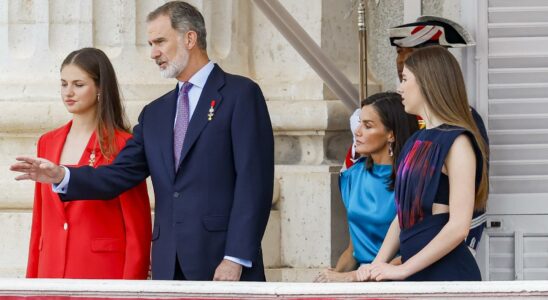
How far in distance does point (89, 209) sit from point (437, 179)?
125cm

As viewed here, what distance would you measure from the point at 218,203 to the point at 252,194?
0.13 meters

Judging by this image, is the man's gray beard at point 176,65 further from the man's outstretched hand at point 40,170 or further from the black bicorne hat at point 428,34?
the black bicorne hat at point 428,34

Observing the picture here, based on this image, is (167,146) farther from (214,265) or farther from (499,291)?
(499,291)

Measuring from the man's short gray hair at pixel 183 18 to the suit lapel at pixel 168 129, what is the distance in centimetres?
19

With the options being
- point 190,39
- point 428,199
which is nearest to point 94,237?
point 190,39

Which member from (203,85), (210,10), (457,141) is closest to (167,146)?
(203,85)

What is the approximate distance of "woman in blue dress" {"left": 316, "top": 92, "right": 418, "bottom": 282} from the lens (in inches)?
201

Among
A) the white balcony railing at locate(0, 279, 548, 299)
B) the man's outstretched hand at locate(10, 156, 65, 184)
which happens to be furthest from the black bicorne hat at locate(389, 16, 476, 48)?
the white balcony railing at locate(0, 279, 548, 299)

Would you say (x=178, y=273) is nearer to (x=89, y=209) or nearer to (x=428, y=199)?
(x=89, y=209)

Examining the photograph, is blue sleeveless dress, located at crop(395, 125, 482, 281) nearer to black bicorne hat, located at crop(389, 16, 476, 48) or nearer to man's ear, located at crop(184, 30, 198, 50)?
man's ear, located at crop(184, 30, 198, 50)

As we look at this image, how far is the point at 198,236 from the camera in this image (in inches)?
188

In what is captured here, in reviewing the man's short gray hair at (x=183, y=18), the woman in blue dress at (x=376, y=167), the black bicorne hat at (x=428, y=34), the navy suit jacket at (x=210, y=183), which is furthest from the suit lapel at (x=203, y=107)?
the black bicorne hat at (x=428, y=34)

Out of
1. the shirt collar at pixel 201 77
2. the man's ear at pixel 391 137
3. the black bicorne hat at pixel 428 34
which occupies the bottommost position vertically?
the man's ear at pixel 391 137

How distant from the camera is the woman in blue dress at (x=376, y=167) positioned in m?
5.11
